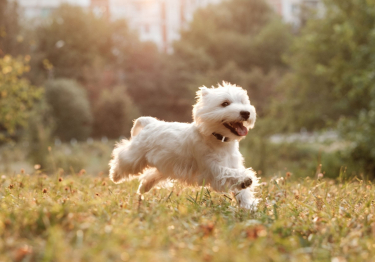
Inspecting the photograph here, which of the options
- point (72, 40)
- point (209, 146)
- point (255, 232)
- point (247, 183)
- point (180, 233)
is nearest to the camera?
point (255, 232)

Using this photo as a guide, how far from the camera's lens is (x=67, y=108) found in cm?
3938

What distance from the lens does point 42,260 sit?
270 cm

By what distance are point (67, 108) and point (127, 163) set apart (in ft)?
113

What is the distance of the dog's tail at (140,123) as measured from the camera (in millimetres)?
6578

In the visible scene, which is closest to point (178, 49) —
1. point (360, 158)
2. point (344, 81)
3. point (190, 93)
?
point (190, 93)

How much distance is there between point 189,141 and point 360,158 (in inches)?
469

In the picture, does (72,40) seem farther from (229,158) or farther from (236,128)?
(236,128)

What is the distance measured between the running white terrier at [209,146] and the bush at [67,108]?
1337 inches

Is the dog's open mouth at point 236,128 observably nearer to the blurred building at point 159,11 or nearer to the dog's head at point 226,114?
the dog's head at point 226,114

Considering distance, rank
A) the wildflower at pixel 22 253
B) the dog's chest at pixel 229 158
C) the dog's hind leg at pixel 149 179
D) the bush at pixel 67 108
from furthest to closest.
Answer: the bush at pixel 67 108
the dog's hind leg at pixel 149 179
the dog's chest at pixel 229 158
the wildflower at pixel 22 253

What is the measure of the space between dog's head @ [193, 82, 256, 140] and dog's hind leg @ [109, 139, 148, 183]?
1.19 meters

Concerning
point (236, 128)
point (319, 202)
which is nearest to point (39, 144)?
point (236, 128)

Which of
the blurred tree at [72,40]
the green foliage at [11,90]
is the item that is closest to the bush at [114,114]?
the blurred tree at [72,40]

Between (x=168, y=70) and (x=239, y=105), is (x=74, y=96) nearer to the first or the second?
(x=168, y=70)
